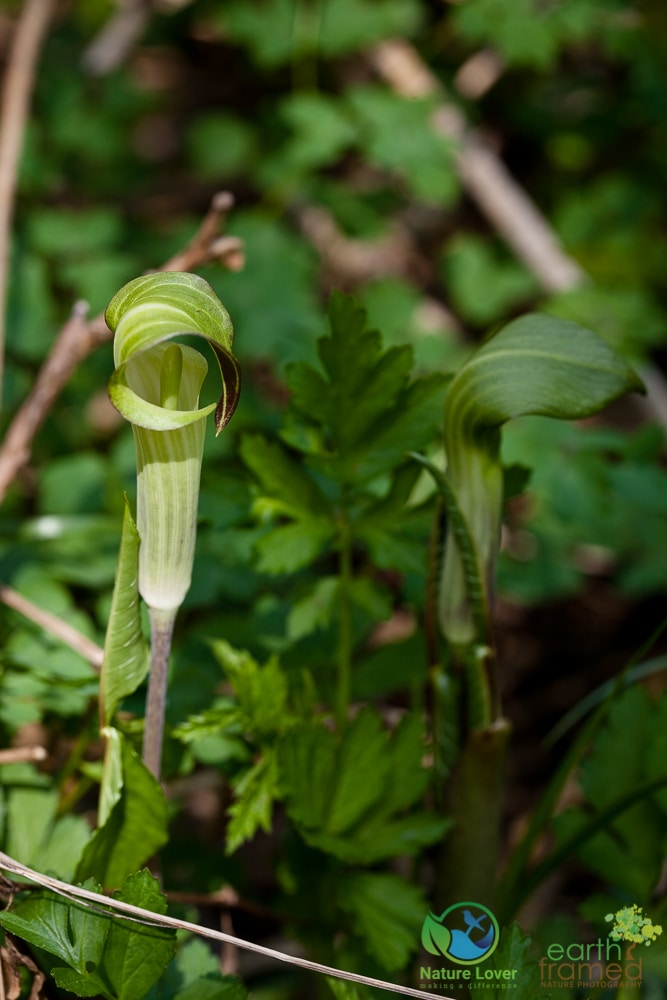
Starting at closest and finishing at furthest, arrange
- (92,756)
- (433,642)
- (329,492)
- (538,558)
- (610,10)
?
(433,642)
(329,492)
(92,756)
(538,558)
(610,10)

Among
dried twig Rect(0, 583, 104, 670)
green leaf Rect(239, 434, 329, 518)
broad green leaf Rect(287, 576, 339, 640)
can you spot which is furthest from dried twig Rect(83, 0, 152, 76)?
broad green leaf Rect(287, 576, 339, 640)

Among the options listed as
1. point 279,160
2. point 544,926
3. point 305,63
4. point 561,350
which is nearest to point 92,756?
point 544,926

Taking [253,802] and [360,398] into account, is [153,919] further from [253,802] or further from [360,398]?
[360,398]

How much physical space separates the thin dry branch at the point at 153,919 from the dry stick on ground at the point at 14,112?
135 cm

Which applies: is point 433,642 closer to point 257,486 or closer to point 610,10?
point 257,486

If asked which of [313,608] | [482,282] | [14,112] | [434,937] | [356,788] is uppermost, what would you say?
[14,112]

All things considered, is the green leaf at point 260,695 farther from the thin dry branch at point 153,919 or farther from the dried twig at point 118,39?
the dried twig at point 118,39

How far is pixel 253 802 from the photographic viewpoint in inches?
49.4

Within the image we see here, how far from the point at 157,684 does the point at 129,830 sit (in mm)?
206

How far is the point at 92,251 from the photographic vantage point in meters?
2.67

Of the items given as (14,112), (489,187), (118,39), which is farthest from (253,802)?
(118,39)

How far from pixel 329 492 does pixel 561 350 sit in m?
0.53

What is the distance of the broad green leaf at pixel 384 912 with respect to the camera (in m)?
1.24

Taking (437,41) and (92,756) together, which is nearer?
(92,756)
